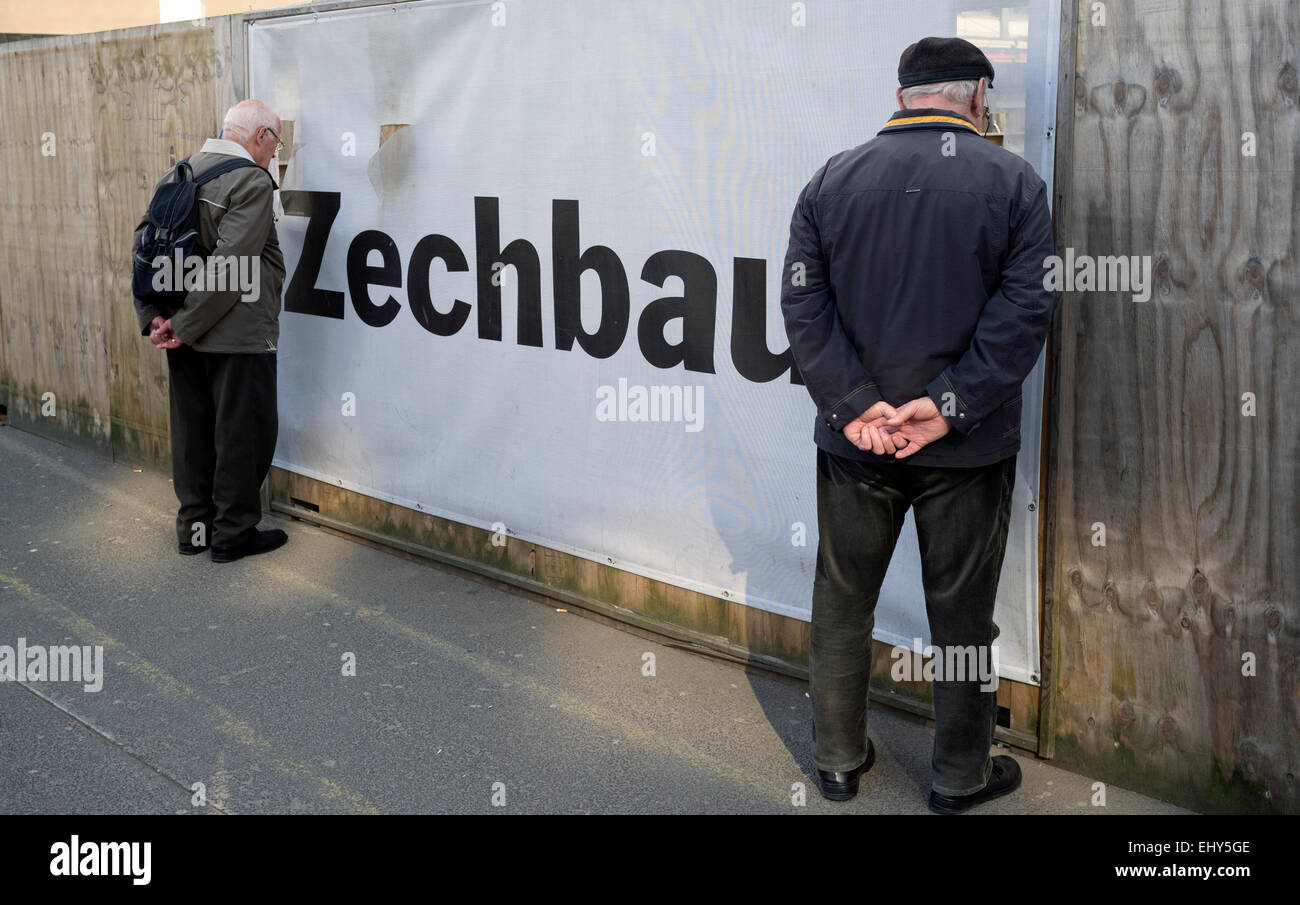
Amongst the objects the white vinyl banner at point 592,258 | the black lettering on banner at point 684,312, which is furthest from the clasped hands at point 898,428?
the black lettering on banner at point 684,312

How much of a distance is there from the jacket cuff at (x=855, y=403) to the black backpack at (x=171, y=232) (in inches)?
128

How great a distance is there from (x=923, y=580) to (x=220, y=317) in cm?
339

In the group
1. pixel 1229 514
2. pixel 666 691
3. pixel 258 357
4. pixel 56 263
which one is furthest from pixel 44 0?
pixel 1229 514

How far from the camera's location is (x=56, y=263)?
7859 mm

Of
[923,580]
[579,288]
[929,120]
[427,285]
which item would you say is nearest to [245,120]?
[427,285]

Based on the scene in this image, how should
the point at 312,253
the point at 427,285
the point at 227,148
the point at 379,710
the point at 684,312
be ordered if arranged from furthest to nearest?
the point at 312,253 → the point at 227,148 → the point at 427,285 → the point at 684,312 → the point at 379,710

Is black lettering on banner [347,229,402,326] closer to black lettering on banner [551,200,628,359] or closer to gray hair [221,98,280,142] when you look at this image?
gray hair [221,98,280,142]

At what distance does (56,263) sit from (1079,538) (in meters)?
6.62

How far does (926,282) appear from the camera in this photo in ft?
10.4

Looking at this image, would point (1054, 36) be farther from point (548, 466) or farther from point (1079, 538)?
point (548, 466)

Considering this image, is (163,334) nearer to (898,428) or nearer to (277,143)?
(277,143)

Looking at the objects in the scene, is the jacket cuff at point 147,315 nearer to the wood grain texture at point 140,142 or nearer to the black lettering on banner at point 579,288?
the wood grain texture at point 140,142

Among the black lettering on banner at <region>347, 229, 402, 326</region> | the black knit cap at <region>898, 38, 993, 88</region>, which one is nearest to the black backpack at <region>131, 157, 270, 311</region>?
the black lettering on banner at <region>347, 229, 402, 326</region>
